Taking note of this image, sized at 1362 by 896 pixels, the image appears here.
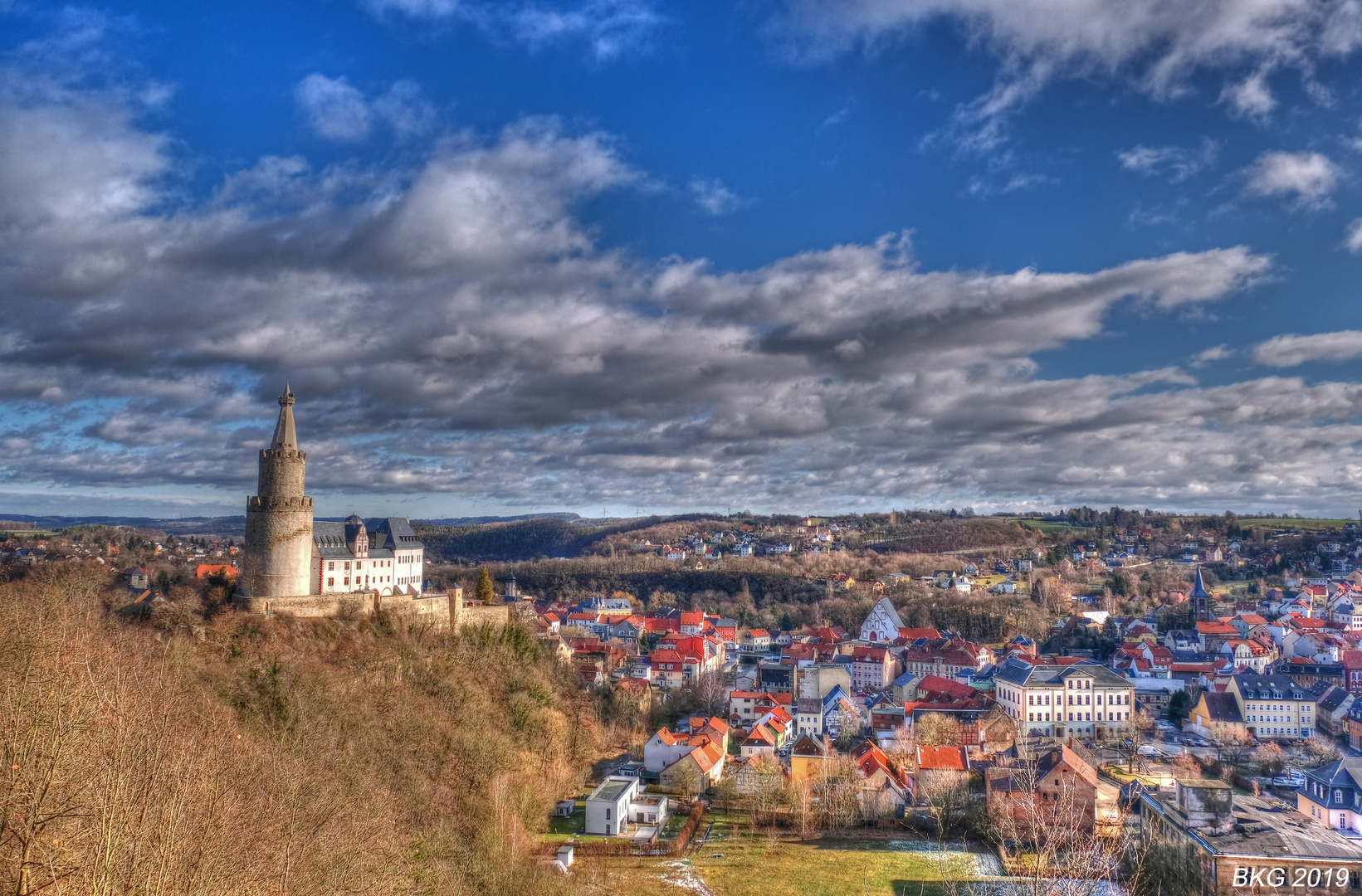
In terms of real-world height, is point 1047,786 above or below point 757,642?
above

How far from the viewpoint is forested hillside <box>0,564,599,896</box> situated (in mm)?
11133

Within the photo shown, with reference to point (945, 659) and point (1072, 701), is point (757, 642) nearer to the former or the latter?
point (945, 659)

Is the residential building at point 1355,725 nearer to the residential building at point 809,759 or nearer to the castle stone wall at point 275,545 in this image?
the residential building at point 809,759

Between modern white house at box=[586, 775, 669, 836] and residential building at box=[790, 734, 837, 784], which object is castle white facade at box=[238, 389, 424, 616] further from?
residential building at box=[790, 734, 837, 784]

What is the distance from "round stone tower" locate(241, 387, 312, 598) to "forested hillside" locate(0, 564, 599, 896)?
1664 millimetres

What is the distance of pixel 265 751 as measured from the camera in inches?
861

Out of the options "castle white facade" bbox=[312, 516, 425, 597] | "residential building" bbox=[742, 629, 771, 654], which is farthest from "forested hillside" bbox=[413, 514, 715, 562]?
"castle white facade" bbox=[312, 516, 425, 597]

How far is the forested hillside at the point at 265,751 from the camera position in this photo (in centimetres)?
1113

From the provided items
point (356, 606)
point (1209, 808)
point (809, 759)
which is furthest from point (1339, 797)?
point (356, 606)

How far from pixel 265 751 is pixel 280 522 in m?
12.4

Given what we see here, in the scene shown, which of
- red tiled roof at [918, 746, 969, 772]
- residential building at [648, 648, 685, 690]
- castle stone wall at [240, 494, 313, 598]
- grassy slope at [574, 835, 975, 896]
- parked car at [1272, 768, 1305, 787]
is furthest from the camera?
residential building at [648, 648, 685, 690]

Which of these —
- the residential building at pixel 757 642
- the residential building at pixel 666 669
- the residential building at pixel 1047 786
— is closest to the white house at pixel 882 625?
the residential building at pixel 757 642

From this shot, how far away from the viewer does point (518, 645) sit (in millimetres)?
42094

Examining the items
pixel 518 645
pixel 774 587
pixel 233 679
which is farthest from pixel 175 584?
pixel 774 587
